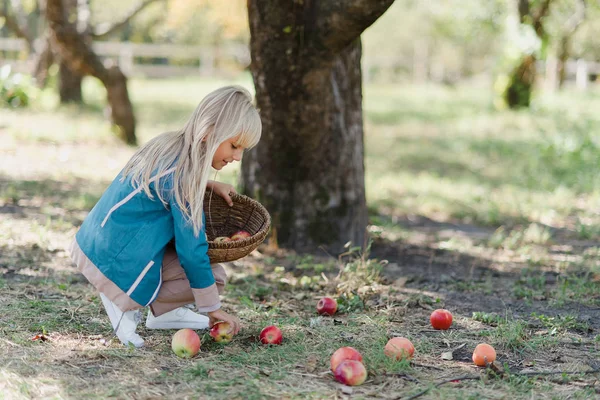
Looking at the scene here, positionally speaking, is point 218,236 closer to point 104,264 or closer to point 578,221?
point 104,264

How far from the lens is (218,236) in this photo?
13.2ft

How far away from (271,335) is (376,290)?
3.87 ft

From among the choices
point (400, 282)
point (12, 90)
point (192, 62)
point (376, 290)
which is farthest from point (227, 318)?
point (192, 62)

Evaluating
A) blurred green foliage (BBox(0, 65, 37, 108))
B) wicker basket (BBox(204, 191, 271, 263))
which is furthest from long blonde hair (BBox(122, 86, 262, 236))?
blurred green foliage (BBox(0, 65, 37, 108))

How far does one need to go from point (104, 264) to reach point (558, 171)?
742 centimetres

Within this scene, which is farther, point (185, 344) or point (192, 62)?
point (192, 62)

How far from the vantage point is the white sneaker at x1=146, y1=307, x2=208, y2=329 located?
362 centimetres

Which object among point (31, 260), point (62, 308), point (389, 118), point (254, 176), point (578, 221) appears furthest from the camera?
point (389, 118)

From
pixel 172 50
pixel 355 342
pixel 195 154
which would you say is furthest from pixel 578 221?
pixel 172 50

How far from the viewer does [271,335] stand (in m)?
3.42

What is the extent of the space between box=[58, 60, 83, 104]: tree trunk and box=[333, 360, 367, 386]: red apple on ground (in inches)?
465

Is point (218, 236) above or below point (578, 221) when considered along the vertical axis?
above

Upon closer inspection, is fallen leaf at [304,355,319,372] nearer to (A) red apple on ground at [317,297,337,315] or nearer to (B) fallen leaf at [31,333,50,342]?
(A) red apple on ground at [317,297,337,315]

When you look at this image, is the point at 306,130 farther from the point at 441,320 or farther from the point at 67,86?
the point at 67,86
